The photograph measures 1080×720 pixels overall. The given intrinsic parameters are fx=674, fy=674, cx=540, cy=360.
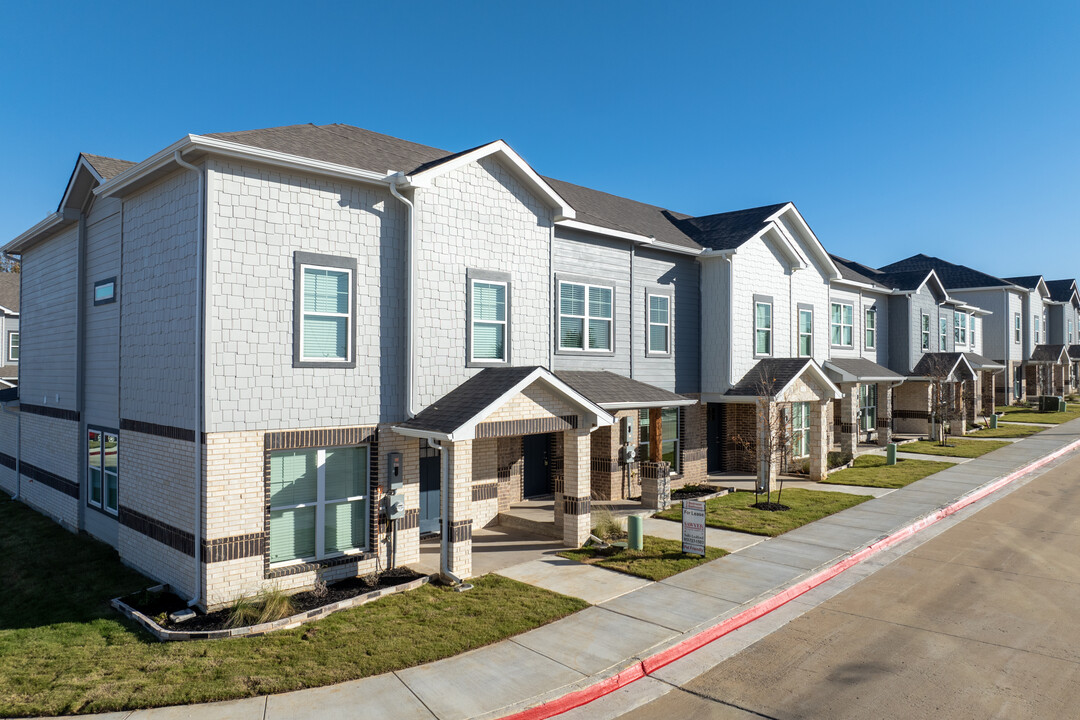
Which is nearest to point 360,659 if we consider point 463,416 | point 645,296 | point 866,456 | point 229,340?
point 463,416

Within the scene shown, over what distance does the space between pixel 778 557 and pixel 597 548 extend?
3.61 metres

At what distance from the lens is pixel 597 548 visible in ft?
46.3

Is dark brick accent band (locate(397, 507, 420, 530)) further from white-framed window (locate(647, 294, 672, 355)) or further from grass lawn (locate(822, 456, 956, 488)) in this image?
grass lawn (locate(822, 456, 956, 488))

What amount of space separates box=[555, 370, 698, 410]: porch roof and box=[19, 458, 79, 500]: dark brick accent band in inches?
461

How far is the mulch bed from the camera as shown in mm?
9930

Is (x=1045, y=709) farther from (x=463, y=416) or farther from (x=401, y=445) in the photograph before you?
(x=401, y=445)

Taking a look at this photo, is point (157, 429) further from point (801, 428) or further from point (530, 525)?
point (801, 428)

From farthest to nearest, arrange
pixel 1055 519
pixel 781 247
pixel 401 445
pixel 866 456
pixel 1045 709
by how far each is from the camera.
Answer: pixel 866 456 < pixel 781 247 < pixel 1055 519 < pixel 401 445 < pixel 1045 709

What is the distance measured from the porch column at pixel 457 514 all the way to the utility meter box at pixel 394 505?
81cm

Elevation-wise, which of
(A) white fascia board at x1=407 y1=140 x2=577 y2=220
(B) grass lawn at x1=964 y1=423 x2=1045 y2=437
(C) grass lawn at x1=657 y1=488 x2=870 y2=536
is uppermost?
(A) white fascia board at x1=407 y1=140 x2=577 y2=220

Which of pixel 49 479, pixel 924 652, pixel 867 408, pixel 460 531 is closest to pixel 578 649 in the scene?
pixel 460 531

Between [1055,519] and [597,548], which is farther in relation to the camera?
[1055,519]

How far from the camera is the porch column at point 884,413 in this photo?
99.8 ft

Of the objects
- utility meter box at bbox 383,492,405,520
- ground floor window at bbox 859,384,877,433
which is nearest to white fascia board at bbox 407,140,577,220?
utility meter box at bbox 383,492,405,520
